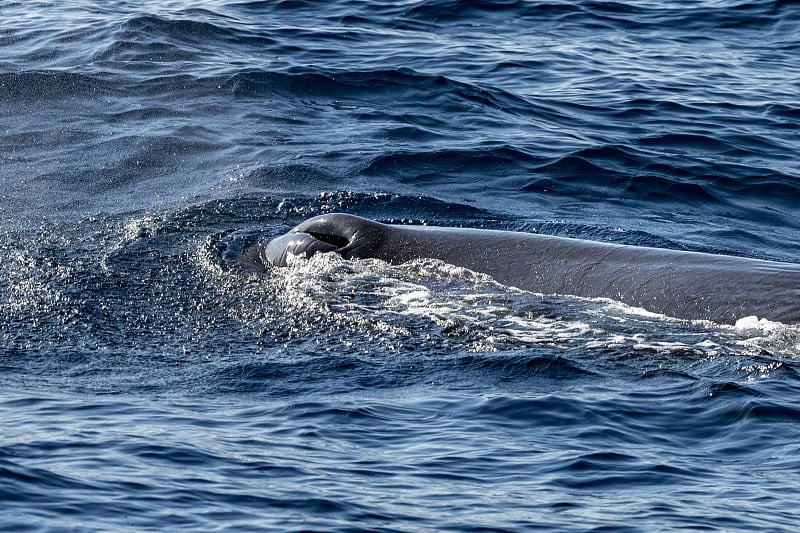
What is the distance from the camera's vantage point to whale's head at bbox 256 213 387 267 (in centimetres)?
1373

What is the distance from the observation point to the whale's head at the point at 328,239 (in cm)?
1373

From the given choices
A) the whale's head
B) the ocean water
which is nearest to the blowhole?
the whale's head

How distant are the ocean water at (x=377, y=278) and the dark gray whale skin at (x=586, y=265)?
22cm

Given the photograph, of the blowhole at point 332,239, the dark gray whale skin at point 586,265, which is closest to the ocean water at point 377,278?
the dark gray whale skin at point 586,265

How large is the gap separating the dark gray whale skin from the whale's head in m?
0.01

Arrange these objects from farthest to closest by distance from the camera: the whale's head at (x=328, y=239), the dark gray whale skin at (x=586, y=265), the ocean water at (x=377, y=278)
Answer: the whale's head at (x=328, y=239) → the dark gray whale skin at (x=586, y=265) → the ocean water at (x=377, y=278)

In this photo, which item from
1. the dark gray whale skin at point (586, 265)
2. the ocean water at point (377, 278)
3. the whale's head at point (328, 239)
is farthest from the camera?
the whale's head at point (328, 239)

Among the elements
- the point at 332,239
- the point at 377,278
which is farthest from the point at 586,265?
the point at 332,239

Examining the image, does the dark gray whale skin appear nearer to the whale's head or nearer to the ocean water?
the whale's head

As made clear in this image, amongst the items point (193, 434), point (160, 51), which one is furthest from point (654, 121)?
point (193, 434)

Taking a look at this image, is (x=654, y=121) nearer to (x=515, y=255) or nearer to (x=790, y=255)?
(x=790, y=255)

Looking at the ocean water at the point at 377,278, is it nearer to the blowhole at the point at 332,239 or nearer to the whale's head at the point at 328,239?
the whale's head at the point at 328,239

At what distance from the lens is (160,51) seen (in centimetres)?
2566

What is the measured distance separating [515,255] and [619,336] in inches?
75.6
